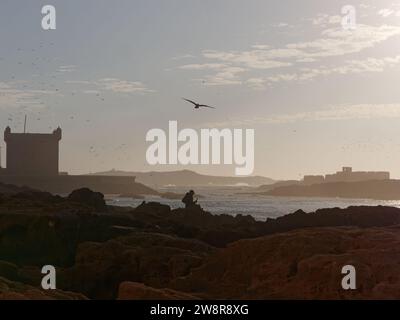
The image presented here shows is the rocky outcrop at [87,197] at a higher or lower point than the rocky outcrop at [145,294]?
higher

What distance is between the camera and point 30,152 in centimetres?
17375

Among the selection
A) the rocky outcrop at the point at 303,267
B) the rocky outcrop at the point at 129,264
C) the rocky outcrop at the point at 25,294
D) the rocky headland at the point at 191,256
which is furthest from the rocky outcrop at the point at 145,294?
the rocky outcrop at the point at 129,264

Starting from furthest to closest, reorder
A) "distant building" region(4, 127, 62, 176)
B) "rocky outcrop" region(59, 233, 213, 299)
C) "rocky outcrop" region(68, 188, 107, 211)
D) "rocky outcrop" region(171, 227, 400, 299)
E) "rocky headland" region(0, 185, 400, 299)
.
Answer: "distant building" region(4, 127, 62, 176) < "rocky outcrop" region(68, 188, 107, 211) < "rocky outcrop" region(59, 233, 213, 299) < "rocky headland" region(0, 185, 400, 299) < "rocky outcrop" region(171, 227, 400, 299)

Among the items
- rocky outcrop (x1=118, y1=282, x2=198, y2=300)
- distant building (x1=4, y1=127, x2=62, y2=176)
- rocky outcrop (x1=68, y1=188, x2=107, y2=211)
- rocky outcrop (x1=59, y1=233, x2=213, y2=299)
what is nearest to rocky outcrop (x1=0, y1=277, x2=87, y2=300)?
rocky outcrop (x1=118, y1=282, x2=198, y2=300)

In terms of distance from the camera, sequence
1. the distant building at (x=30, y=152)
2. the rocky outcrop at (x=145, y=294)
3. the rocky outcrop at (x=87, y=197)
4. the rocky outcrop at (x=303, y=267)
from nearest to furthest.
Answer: the rocky outcrop at (x=145, y=294)
the rocky outcrop at (x=303, y=267)
the rocky outcrop at (x=87, y=197)
the distant building at (x=30, y=152)

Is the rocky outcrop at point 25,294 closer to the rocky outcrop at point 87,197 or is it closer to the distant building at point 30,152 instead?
the rocky outcrop at point 87,197

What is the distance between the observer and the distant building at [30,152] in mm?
169250

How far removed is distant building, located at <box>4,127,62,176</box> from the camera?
169 metres

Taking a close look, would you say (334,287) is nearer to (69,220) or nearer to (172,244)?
(172,244)

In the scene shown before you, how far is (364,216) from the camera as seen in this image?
3778cm

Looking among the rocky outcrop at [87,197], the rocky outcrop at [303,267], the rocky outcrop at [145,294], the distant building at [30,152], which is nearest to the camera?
the rocky outcrop at [145,294]

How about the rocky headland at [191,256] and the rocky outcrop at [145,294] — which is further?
the rocky headland at [191,256]

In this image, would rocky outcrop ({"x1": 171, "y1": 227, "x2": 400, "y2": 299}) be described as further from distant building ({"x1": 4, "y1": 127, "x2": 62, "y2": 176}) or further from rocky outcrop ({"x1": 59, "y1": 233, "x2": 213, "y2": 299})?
distant building ({"x1": 4, "y1": 127, "x2": 62, "y2": 176})

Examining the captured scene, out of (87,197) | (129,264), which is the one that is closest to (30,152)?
(87,197)
